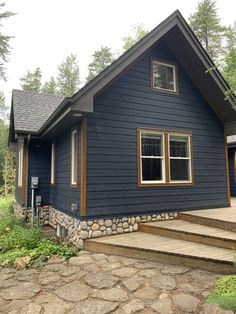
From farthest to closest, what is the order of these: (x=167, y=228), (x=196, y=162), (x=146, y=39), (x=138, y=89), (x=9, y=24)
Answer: (x=9, y=24) < (x=196, y=162) < (x=138, y=89) < (x=146, y=39) < (x=167, y=228)

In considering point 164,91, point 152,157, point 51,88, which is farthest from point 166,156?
point 51,88

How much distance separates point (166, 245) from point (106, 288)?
1685 millimetres

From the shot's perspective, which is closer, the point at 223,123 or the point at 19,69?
the point at 223,123

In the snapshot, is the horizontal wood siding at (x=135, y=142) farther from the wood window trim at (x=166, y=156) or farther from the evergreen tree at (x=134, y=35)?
the evergreen tree at (x=134, y=35)

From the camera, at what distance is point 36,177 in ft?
27.7

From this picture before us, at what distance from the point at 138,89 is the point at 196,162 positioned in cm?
274

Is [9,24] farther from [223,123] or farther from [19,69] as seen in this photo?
[223,123]

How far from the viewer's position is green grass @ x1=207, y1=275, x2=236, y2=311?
9.41 ft

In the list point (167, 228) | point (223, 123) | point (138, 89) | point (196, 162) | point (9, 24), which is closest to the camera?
point (167, 228)

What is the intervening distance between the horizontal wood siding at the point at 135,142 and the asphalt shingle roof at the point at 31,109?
3.19 meters

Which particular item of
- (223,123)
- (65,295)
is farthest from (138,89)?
(65,295)

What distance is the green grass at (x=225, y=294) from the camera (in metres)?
2.87

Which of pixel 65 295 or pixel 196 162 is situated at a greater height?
pixel 196 162

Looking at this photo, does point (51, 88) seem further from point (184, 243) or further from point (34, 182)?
point (184, 243)
